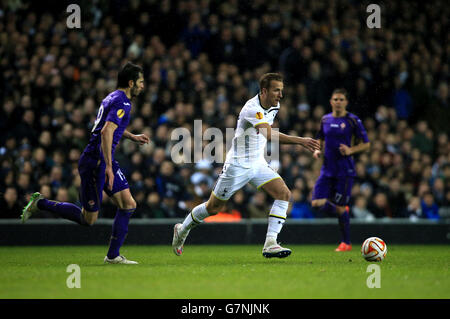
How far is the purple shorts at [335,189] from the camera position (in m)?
11.1

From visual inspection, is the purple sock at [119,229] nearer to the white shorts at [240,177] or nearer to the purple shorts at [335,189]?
the white shorts at [240,177]

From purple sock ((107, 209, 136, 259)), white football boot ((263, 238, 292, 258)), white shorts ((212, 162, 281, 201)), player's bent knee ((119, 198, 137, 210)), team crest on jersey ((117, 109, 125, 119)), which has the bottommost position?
white football boot ((263, 238, 292, 258))

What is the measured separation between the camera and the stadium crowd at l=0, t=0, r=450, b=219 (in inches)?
536

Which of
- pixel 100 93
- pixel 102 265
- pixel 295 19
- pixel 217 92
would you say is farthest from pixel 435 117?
pixel 102 265

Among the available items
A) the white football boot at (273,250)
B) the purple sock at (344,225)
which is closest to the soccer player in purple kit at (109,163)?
the white football boot at (273,250)

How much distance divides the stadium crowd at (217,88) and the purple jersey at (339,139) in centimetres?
251

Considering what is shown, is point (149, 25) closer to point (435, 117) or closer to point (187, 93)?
point (187, 93)

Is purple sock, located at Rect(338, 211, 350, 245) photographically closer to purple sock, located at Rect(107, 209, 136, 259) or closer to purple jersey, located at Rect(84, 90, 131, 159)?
purple sock, located at Rect(107, 209, 136, 259)

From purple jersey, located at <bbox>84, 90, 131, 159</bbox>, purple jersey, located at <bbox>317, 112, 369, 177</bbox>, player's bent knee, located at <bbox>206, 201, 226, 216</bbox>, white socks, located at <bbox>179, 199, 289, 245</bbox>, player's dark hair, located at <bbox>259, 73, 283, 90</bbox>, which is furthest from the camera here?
purple jersey, located at <bbox>317, 112, 369, 177</bbox>

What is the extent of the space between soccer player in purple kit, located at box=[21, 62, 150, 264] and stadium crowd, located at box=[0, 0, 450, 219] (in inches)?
174

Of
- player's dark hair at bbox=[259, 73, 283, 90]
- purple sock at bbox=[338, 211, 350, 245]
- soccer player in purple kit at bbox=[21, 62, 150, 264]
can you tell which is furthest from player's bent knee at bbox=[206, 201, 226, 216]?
purple sock at bbox=[338, 211, 350, 245]

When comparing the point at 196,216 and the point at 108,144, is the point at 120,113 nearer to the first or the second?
the point at 108,144

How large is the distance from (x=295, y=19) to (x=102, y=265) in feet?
35.5

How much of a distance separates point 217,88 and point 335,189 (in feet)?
16.9
